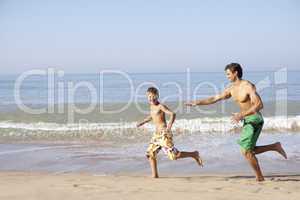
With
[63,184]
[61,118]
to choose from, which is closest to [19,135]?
[61,118]

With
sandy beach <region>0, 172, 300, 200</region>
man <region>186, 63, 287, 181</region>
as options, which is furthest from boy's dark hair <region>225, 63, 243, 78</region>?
sandy beach <region>0, 172, 300, 200</region>

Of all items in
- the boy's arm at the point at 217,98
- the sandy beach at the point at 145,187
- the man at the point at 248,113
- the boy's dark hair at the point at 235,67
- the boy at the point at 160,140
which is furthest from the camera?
the boy at the point at 160,140

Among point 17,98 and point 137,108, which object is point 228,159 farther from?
point 17,98

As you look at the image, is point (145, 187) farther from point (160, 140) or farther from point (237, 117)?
point (237, 117)

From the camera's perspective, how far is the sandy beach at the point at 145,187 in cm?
509

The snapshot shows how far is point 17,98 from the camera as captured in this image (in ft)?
82.6

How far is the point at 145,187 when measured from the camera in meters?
5.64

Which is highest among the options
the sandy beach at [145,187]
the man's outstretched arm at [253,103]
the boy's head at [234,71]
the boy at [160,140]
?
the boy's head at [234,71]

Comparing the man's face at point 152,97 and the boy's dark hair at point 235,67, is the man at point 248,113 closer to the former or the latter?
the boy's dark hair at point 235,67

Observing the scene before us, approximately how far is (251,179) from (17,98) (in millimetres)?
20620

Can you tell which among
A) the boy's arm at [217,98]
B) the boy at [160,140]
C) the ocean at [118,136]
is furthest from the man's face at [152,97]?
the ocean at [118,136]

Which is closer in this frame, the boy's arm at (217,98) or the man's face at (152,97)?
the boy's arm at (217,98)

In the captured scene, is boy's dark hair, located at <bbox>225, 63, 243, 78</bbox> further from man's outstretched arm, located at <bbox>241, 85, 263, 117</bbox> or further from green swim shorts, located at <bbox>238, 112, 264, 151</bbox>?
green swim shorts, located at <bbox>238, 112, 264, 151</bbox>

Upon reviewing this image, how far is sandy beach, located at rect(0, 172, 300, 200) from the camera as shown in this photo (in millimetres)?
5094
